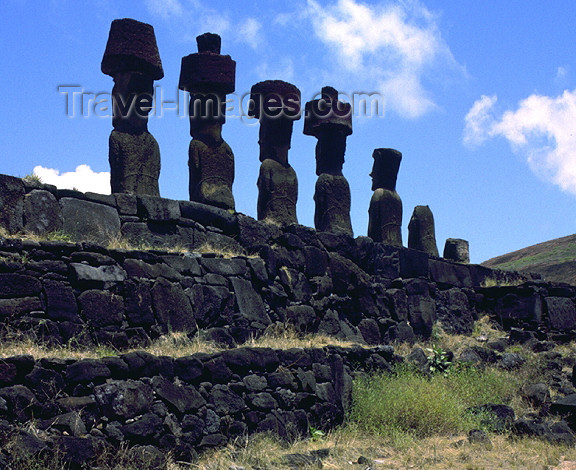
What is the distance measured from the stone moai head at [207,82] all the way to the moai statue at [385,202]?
397cm

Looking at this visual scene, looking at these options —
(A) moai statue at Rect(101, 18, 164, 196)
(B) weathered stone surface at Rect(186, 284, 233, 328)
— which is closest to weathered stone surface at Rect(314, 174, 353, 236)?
(A) moai statue at Rect(101, 18, 164, 196)

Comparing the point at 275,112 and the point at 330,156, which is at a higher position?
the point at 275,112

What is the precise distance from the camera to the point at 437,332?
50.0ft

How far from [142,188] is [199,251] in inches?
51.5

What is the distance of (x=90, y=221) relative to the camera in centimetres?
1067

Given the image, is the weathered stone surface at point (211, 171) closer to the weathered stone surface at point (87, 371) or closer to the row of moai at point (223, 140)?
the row of moai at point (223, 140)

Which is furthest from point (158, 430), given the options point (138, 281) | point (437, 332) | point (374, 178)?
point (374, 178)

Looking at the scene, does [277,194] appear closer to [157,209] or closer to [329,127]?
[329,127]

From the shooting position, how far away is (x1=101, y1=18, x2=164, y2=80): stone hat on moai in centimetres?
1222

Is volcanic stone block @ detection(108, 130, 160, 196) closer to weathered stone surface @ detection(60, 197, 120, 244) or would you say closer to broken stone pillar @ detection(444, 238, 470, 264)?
weathered stone surface @ detection(60, 197, 120, 244)

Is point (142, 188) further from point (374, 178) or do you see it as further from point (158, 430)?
point (374, 178)

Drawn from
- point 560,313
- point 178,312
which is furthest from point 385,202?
point 178,312

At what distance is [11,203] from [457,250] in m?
10.0

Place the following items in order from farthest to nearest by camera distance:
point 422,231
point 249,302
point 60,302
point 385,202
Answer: point 422,231 → point 385,202 → point 249,302 → point 60,302
